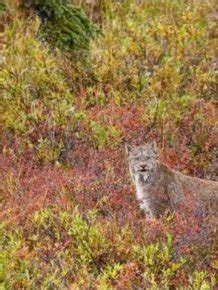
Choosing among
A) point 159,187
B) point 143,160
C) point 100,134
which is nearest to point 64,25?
point 100,134

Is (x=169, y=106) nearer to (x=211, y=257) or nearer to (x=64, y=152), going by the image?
(x=64, y=152)

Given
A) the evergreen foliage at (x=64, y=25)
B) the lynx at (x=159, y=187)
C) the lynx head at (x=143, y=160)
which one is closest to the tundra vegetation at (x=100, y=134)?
the evergreen foliage at (x=64, y=25)

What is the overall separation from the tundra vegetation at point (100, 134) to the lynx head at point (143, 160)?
317 mm

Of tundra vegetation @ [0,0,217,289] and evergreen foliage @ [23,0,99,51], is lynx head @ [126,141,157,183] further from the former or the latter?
evergreen foliage @ [23,0,99,51]

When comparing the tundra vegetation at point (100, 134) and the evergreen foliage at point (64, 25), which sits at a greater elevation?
the evergreen foliage at point (64, 25)

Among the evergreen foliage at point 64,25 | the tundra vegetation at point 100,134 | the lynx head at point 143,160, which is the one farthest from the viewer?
the evergreen foliage at point 64,25

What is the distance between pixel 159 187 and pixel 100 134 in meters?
2.07

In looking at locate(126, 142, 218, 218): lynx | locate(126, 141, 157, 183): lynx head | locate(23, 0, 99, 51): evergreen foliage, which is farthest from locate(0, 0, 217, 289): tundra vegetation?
locate(126, 141, 157, 183): lynx head

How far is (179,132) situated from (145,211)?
95.8 inches

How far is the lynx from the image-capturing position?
9.66 metres

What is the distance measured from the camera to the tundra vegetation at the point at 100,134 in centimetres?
794

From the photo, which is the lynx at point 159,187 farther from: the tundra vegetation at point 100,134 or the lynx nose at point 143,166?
the tundra vegetation at point 100,134

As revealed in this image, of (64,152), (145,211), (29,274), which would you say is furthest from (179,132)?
(29,274)

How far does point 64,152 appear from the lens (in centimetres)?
1133
